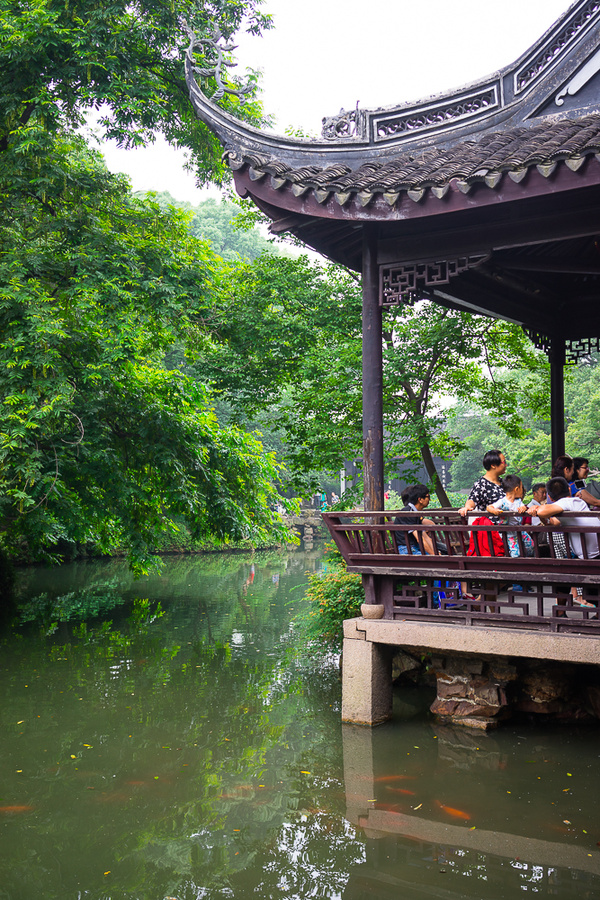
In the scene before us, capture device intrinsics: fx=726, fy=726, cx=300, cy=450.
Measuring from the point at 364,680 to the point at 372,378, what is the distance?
2578mm

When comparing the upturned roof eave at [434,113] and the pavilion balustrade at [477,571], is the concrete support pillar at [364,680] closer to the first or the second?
the pavilion balustrade at [477,571]

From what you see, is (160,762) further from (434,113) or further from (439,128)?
(434,113)

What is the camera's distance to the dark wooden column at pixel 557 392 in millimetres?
8789

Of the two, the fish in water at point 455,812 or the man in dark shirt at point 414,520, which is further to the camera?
the man in dark shirt at point 414,520

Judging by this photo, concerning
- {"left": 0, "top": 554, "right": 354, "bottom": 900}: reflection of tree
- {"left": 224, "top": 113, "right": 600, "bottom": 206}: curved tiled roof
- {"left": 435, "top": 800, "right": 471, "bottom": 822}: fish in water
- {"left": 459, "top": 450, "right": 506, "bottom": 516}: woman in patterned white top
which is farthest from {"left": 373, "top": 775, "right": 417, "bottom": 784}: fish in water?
{"left": 224, "top": 113, "right": 600, "bottom": 206}: curved tiled roof

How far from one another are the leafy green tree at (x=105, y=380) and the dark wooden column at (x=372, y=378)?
3969 millimetres

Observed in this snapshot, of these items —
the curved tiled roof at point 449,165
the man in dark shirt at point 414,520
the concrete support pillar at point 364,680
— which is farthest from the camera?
the man in dark shirt at point 414,520

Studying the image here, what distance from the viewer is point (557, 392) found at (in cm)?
880

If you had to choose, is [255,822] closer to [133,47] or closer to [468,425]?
[133,47]

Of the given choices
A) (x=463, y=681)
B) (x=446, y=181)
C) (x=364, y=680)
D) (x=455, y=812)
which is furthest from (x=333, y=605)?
(x=446, y=181)

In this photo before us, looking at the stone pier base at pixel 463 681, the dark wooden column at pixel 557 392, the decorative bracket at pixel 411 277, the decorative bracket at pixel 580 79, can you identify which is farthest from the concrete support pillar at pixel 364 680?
the decorative bracket at pixel 580 79

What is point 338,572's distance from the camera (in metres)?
8.05

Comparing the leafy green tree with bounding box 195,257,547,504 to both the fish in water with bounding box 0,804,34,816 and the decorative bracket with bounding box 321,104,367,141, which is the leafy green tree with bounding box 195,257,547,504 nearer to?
the decorative bracket with bounding box 321,104,367,141

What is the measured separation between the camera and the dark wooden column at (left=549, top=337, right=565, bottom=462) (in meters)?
8.79
